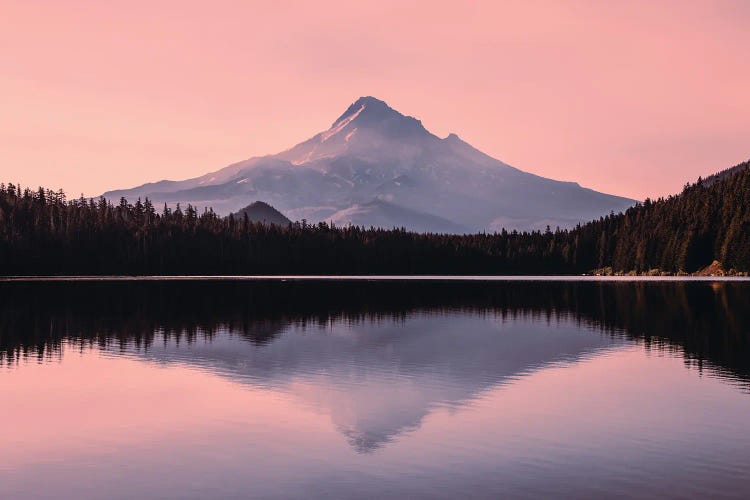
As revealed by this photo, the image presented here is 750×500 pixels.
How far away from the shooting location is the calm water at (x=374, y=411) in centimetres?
2417

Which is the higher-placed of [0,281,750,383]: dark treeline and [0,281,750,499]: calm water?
[0,281,750,383]: dark treeline

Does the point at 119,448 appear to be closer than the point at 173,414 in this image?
Yes

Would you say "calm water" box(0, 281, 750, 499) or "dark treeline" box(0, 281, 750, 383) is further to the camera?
"dark treeline" box(0, 281, 750, 383)

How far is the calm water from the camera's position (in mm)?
24172

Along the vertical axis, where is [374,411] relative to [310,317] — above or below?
below

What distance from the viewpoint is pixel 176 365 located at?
166 ft

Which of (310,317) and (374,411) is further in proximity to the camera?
(310,317)

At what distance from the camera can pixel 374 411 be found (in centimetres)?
3534

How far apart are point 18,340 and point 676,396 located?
49671mm

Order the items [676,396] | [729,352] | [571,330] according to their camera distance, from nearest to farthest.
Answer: [676,396] → [729,352] → [571,330]

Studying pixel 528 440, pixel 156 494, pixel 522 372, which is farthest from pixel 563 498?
pixel 522 372

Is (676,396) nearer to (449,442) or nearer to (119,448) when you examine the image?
(449,442)

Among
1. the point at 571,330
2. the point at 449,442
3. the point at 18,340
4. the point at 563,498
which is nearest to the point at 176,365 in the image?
the point at 18,340

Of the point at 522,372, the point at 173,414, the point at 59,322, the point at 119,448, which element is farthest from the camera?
the point at 59,322
